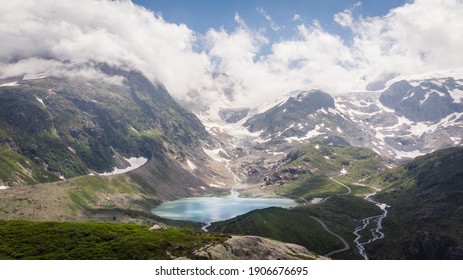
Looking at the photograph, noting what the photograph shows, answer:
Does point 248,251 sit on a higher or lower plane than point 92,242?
lower

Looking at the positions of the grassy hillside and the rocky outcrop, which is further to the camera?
the rocky outcrop

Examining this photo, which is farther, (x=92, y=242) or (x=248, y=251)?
(x=92, y=242)

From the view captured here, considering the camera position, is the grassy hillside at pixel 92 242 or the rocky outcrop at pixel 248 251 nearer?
the grassy hillside at pixel 92 242
